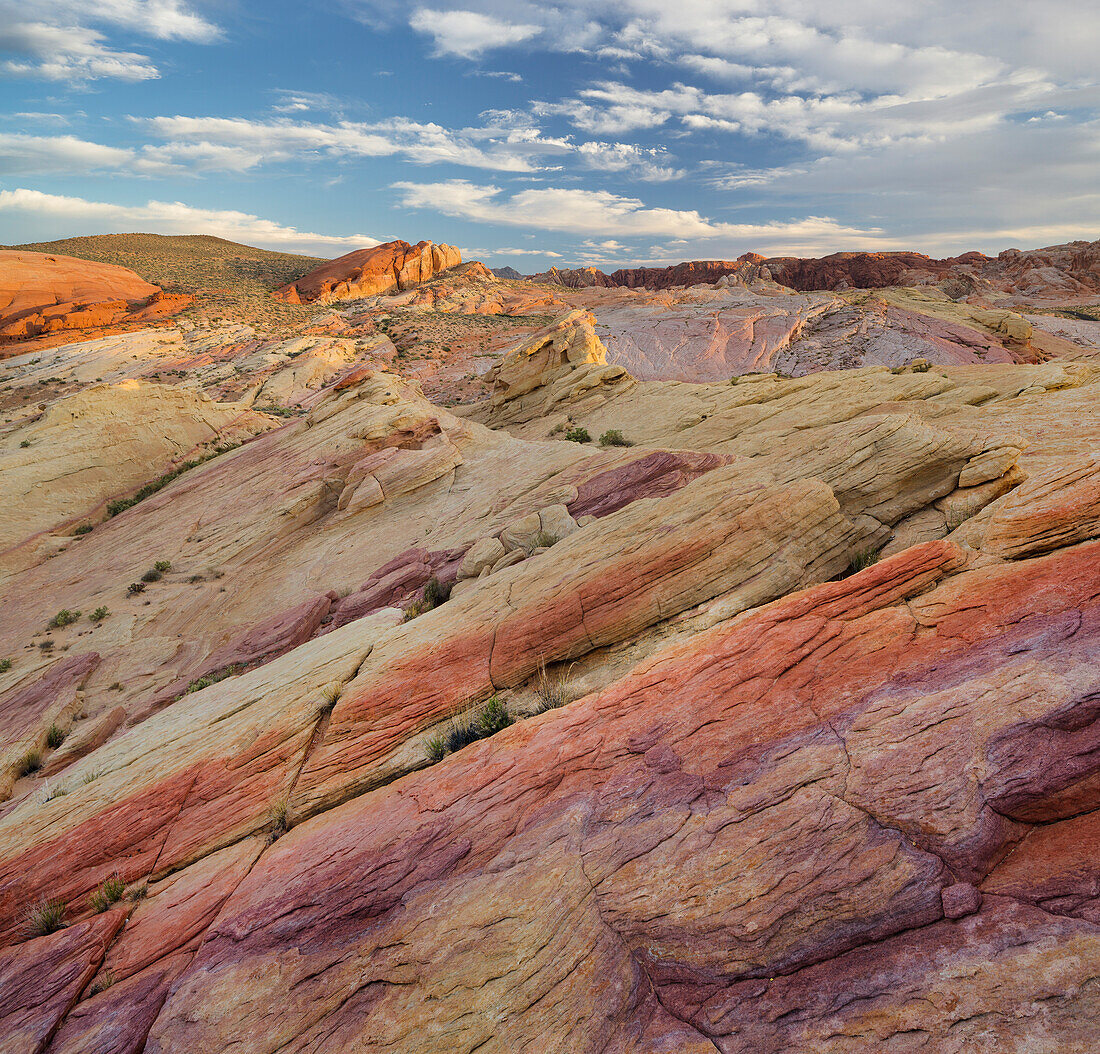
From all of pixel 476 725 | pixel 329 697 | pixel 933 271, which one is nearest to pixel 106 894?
pixel 329 697

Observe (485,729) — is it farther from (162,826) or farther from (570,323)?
(570,323)

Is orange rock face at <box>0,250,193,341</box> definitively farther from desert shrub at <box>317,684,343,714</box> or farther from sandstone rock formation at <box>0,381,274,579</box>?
desert shrub at <box>317,684,343,714</box>

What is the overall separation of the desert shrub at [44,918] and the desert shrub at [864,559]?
546 inches

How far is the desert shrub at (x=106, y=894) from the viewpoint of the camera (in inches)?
299

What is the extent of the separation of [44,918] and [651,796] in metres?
A: 8.79

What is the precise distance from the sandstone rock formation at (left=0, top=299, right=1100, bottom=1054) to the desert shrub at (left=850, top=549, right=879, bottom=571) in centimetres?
7

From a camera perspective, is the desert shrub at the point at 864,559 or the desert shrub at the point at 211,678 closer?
the desert shrub at the point at 864,559

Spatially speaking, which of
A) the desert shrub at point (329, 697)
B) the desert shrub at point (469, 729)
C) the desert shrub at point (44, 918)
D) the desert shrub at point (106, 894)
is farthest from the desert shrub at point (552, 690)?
the desert shrub at point (44, 918)

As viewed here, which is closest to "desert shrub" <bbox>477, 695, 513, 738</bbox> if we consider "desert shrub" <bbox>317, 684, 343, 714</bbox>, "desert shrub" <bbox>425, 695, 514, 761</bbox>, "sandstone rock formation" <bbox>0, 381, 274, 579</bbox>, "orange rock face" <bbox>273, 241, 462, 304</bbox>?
"desert shrub" <bbox>425, 695, 514, 761</bbox>

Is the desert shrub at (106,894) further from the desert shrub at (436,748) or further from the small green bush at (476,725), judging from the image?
the small green bush at (476,725)

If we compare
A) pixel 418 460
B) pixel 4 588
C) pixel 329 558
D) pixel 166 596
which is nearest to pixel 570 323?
pixel 418 460

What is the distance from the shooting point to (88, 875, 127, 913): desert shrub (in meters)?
7.60

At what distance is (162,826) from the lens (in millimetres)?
8352

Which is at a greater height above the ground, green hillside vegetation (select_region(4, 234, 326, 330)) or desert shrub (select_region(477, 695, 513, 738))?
green hillside vegetation (select_region(4, 234, 326, 330))
